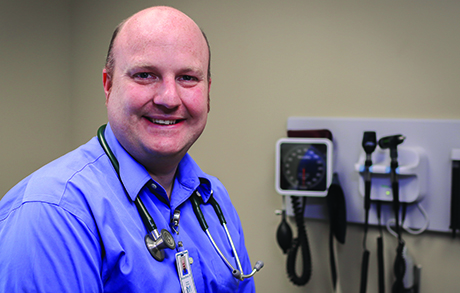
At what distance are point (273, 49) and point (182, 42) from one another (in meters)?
0.72

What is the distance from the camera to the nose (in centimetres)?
71

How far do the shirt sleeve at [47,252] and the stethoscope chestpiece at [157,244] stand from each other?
0.10 metres

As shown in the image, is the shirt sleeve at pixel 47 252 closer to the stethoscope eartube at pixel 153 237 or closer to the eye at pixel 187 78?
the stethoscope eartube at pixel 153 237

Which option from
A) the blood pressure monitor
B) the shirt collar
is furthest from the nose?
the blood pressure monitor

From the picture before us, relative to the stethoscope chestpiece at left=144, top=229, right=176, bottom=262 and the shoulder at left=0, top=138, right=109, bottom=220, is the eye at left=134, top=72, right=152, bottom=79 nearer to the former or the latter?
the shoulder at left=0, top=138, right=109, bottom=220

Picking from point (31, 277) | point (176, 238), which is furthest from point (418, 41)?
point (31, 277)

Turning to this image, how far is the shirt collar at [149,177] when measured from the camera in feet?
2.35

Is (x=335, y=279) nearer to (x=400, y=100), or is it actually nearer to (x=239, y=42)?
(x=400, y=100)

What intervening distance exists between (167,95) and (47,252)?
1.14 feet

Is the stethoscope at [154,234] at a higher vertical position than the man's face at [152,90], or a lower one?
lower

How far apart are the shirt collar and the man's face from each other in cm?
2

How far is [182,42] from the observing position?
73cm

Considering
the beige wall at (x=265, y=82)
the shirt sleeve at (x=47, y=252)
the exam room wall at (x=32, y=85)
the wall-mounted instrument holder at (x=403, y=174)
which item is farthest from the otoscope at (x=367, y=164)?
the exam room wall at (x=32, y=85)

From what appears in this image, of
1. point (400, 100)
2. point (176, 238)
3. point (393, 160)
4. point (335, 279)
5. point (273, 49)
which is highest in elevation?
point (273, 49)
